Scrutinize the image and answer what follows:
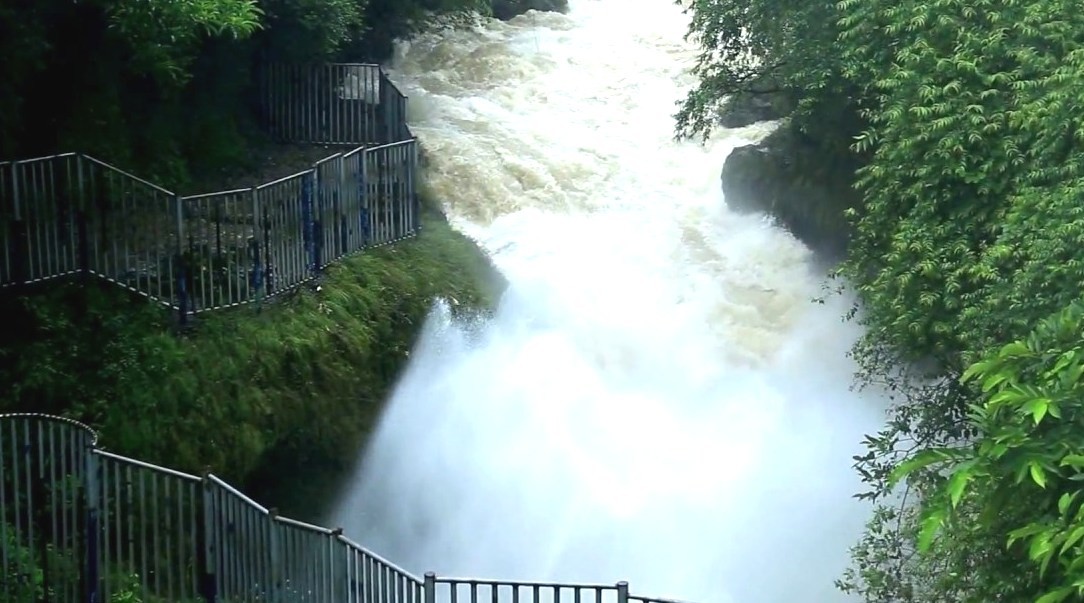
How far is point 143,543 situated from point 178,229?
3673 mm

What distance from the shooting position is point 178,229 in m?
12.9

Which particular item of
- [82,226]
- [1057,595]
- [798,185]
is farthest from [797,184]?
[1057,595]

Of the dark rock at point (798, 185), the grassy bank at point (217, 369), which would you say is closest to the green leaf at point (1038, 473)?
the grassy bank at point (217, 369)

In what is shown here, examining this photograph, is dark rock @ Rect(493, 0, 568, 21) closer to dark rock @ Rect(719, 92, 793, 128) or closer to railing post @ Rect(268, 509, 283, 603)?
dark rock @ Rect(719, 92, 793, 128)

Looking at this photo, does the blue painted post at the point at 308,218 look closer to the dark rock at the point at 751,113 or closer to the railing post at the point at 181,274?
the railing post at the point at 181,274

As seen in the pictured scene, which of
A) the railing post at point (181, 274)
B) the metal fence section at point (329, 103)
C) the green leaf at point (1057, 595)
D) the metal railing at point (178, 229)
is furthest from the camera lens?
the metal fence section at point (329, 103)

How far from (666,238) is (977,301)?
7374mm

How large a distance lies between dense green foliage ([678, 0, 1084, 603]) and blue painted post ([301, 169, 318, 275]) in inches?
199

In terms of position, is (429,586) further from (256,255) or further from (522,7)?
(522,7)

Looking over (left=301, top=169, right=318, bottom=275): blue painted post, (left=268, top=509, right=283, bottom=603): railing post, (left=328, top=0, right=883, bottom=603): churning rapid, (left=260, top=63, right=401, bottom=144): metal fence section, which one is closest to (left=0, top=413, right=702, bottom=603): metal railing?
(left=268, top=509, right=283, bottom=603): railing post

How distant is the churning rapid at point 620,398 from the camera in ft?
47.3

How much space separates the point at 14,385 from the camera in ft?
40.2

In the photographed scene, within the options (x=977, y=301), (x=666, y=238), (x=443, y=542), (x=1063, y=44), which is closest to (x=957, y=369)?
(x=977, y=301)

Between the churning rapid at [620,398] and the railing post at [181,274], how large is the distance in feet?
8.11
